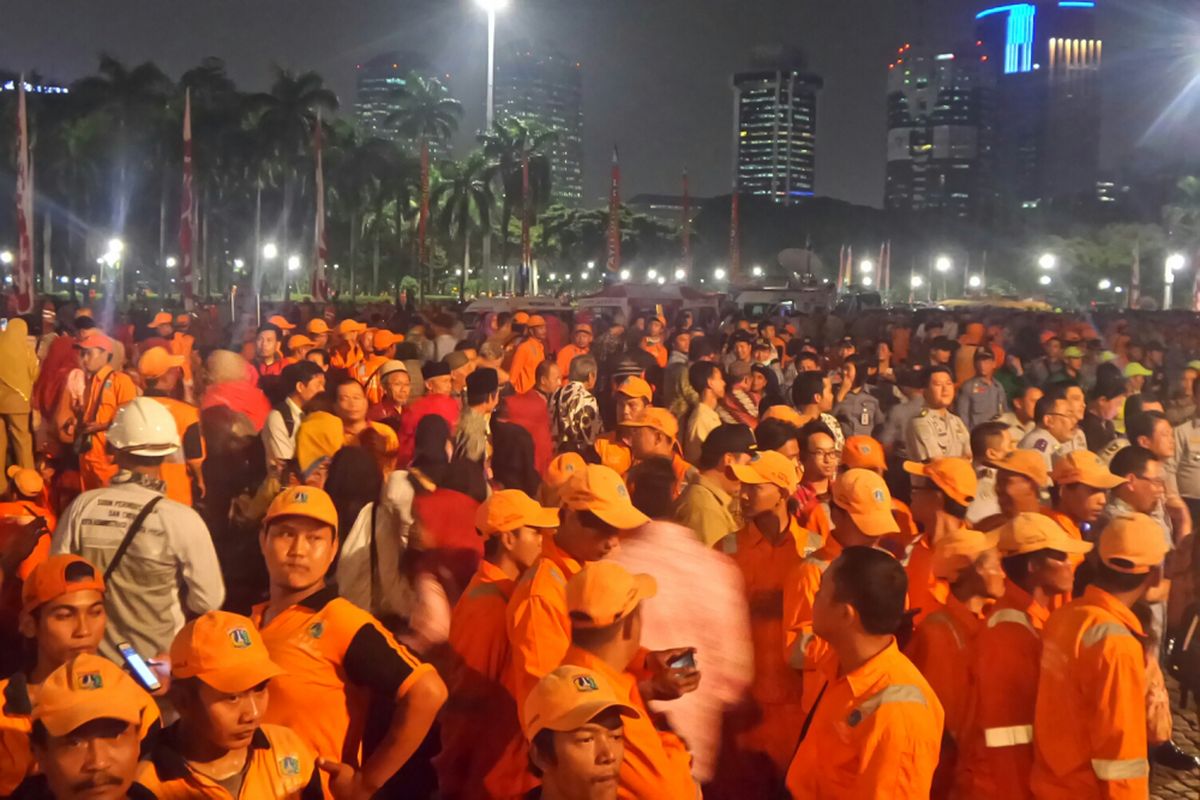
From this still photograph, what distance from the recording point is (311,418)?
7.06 metres

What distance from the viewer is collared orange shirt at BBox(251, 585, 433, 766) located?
3.66 meters

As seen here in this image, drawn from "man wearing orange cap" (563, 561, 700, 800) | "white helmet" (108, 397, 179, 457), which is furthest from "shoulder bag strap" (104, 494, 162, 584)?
"man wearing orange cap" (563, 561, 700, 800)

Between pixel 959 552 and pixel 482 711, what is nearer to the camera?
pixel 482 711

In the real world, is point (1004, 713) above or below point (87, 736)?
below

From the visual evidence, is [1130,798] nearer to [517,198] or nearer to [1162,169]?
[517,198]

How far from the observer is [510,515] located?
178 inches

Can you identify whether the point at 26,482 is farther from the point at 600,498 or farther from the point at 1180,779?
the point at 1180,779

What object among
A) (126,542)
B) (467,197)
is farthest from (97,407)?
(467,197)

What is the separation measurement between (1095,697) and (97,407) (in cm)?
685

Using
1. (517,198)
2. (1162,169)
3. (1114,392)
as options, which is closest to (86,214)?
(517,198)

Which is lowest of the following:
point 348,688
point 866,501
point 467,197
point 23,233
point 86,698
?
point 348,688

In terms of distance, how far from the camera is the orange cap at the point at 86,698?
2893 millimetres

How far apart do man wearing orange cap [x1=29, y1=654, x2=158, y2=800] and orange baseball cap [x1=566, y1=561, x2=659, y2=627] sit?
1.22 metres

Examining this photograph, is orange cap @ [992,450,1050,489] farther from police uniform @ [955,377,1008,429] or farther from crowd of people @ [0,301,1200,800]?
police uniform @ [955,377,1008,429]
